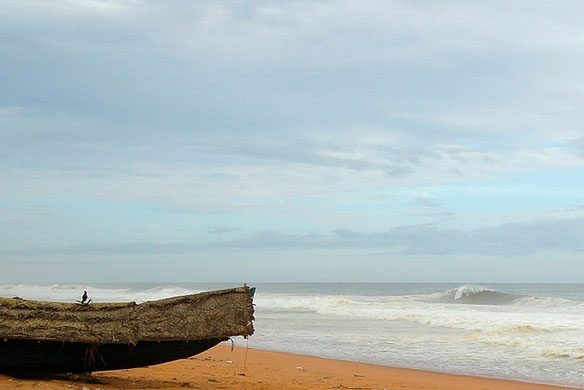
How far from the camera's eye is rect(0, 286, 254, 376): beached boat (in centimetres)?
723

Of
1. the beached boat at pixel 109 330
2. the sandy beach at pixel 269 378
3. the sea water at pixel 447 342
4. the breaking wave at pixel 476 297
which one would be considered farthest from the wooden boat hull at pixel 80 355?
the breaking wave at pixel 476 297

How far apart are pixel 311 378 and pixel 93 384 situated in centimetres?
326

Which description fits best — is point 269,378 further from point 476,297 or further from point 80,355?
point 476,297

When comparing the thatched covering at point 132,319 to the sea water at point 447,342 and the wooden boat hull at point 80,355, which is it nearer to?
the wooden boat hull at point 80,355

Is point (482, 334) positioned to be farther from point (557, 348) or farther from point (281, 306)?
point (281, 306)

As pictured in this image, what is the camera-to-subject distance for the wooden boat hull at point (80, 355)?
7340 millimetres

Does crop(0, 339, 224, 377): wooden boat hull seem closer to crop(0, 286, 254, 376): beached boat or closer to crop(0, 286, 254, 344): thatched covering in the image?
crop(0, 286, 254, 376): beached boat

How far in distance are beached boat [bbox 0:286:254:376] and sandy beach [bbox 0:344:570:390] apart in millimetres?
263

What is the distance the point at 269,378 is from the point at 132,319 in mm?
2681

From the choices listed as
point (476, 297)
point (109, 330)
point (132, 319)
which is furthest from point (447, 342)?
point (476, 297)

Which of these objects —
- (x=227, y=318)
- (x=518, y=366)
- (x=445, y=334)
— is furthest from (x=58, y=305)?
(x=445, y=334)

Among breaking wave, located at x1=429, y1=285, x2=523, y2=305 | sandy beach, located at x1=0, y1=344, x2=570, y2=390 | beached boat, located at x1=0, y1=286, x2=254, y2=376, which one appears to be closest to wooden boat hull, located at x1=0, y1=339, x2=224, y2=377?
beached boat, located at x1=0, y1=286, x2=254, y2=376

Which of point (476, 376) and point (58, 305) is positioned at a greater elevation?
point (58, 305)

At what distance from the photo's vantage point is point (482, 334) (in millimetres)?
16281
